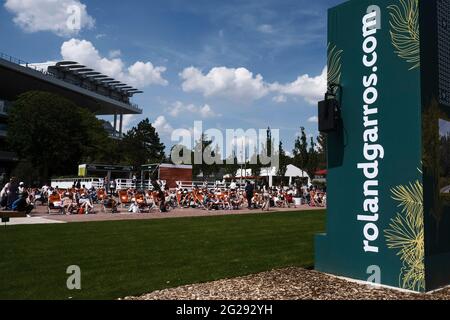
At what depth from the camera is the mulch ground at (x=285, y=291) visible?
5.03m

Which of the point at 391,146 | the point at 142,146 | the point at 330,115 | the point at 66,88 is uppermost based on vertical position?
the point at 66,88

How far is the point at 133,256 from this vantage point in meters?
8.07

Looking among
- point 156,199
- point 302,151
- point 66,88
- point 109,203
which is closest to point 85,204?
point 109,203

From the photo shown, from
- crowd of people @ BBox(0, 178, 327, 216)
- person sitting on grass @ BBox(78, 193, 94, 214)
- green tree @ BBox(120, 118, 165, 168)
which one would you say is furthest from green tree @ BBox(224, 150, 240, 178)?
person sitting on grass @ BBox(78, 193, 94, 214)

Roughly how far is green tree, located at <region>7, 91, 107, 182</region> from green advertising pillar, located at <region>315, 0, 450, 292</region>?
2180 inches

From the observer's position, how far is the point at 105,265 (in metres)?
7.14

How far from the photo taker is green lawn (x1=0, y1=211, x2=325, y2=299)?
18.7 feet

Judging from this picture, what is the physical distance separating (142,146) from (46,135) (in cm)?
1534

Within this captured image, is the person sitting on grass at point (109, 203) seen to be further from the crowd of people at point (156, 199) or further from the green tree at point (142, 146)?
the green tree at point (142, 146)

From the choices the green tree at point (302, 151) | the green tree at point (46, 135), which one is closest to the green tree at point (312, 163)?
the green tree at point (302, 151)

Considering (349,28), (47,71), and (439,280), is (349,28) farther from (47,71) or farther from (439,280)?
(47,71)

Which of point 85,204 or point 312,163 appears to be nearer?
point 85,204

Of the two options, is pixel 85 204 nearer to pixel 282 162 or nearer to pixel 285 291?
pixel 285 291

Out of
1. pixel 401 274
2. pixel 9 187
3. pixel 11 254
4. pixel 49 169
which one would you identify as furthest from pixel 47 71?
pixel 401 274
